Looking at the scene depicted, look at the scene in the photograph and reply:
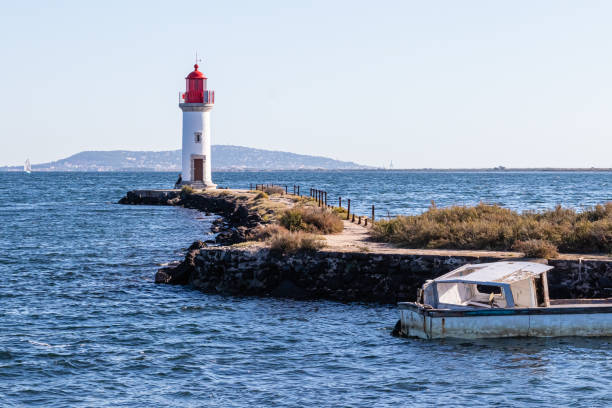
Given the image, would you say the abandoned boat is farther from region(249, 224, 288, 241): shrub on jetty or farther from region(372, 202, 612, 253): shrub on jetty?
region(249, 224, 288, 241): shrub on jetty

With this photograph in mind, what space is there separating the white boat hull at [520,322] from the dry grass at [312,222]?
1080cm

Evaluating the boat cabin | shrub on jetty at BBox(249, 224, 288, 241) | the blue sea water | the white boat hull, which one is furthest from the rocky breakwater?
the white boat hull

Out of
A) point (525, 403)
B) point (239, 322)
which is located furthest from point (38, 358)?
point (525, 403)

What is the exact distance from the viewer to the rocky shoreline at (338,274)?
2036 cm

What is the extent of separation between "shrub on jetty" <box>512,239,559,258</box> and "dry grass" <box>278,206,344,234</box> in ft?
26.3

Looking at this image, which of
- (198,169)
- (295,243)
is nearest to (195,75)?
(198,169)

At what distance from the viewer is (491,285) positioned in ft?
58.0

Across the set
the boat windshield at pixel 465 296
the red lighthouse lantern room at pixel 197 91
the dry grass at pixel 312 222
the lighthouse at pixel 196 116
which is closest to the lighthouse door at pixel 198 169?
the lighthouse at pixel 196 116

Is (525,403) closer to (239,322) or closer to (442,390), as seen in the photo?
(442,390)

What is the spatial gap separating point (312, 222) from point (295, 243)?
16.9 ft

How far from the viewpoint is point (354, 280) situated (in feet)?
72.3

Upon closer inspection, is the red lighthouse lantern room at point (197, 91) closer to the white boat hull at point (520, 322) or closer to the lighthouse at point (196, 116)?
the lighthouse at point (196, 116)

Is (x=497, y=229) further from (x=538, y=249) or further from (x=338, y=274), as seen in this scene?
(x=338, y=274)

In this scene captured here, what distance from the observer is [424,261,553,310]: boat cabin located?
17094mm
